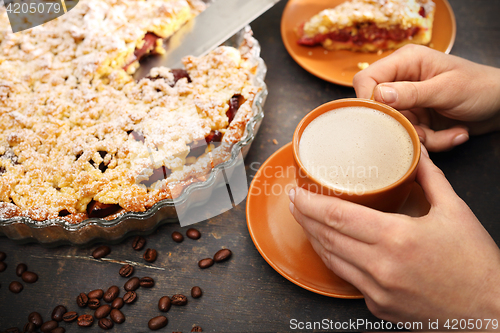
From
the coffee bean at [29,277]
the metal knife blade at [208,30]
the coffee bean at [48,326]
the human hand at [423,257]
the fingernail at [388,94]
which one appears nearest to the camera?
the human hand at [423,257]

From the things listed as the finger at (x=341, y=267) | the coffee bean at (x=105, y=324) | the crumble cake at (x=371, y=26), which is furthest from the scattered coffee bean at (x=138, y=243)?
the crumble cake at (x=371, y=26)

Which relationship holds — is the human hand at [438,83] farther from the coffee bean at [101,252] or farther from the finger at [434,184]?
the coffee bean at [101,252]

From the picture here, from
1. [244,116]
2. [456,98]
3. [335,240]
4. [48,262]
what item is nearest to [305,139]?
[335,240]

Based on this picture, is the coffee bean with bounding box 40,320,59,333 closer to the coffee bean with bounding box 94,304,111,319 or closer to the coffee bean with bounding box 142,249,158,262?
the coffee bean with bounding box 94,304,111,319

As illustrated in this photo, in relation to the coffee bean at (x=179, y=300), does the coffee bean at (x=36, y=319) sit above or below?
above

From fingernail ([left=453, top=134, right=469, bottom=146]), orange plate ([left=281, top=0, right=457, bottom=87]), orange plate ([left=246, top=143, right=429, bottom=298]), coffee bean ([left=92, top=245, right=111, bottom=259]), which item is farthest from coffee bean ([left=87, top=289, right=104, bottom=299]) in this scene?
fingernail ([left=453, top=134, right=469, bottom=146])

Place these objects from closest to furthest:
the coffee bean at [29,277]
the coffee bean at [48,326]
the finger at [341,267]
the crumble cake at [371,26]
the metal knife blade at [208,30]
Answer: the finger at [341,267], the coffee bean at [48,326], the coffee bean at [29,277], the metal knife blade at [208,30], the crumble cake at [371,26]
